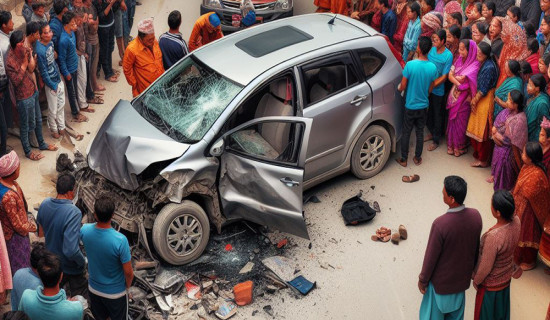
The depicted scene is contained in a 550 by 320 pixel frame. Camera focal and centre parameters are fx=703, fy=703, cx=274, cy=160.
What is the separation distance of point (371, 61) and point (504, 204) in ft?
11.6

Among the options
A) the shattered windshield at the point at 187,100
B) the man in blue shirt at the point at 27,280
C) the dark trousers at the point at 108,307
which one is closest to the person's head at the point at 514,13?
the shattered windshield at the point at 187,100

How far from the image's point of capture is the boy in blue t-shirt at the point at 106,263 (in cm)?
616

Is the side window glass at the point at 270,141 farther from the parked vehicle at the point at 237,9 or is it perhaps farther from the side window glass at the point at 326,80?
the parked vehicle at the point at 237,9

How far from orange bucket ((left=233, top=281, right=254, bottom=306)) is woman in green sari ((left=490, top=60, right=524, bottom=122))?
4.03 meters

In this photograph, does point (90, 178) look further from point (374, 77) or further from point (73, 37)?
point (374, 77)

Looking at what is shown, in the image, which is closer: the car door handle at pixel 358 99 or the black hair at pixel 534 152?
the black hair at pixel 534 152

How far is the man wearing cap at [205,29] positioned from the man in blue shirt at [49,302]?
5748 mm

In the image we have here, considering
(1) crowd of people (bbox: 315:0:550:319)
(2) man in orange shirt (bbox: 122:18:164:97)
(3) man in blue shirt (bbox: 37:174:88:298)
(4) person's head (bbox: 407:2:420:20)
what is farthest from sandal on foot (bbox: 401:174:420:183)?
(3) man in blue shirt (bbox: 37:174:88:298)

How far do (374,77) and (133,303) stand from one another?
4208 millimetres

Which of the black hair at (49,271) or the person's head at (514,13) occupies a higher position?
the black hair at (49,271)

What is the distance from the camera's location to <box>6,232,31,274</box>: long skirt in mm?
7117

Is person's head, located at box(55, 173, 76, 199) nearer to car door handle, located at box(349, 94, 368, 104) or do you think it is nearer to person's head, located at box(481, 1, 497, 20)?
car door handle, located at box(349, 94, 368, 104)

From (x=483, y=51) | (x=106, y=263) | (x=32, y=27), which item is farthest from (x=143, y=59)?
(x=483, y=51)

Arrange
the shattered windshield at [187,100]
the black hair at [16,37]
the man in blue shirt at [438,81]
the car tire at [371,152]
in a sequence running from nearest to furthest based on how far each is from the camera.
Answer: the shattered windshield at [187,100]
the black hair at [16,37]
the car tire at [371,152]
the man in blue shirt at [438,81]
